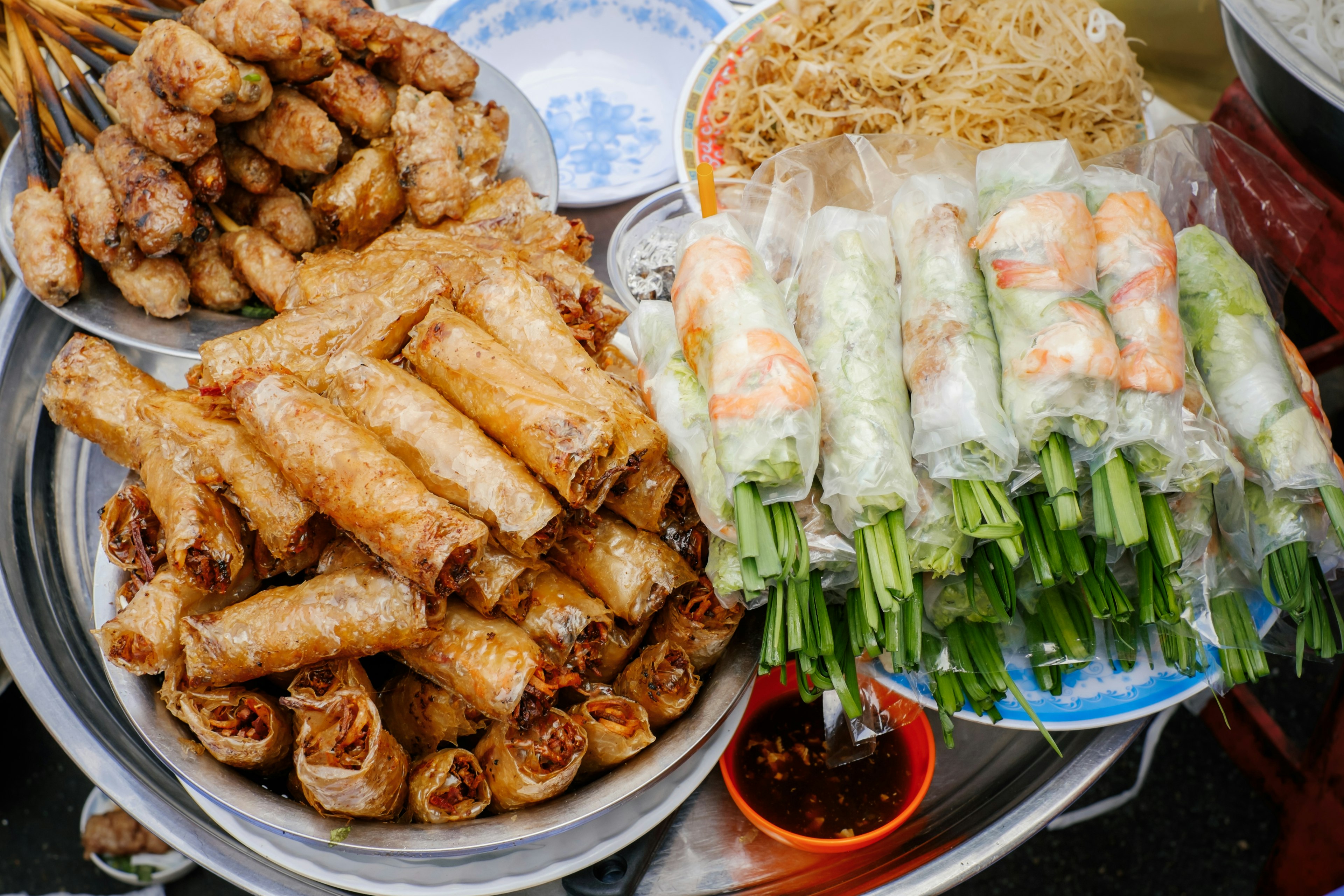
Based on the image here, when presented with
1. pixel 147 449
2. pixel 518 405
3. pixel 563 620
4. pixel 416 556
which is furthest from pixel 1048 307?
pixel 147 449

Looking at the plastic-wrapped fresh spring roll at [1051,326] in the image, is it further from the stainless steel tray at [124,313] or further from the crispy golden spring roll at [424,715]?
the stainless steel tray at [124,313]

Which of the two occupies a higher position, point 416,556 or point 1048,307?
point 1048,307

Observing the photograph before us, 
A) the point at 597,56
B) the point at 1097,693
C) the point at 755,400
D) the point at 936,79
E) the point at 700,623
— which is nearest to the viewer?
the point at 755,400

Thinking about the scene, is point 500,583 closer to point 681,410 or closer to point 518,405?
point 518,405

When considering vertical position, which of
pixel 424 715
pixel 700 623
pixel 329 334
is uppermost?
pixel 329 334

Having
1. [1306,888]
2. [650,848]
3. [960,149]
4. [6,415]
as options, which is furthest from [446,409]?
[1306,888]

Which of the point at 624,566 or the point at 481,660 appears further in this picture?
the point at 624,566

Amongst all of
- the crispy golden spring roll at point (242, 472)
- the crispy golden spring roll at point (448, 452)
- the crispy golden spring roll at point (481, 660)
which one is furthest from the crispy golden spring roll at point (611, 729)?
the crispy golden spring roll at point (242, 472)
